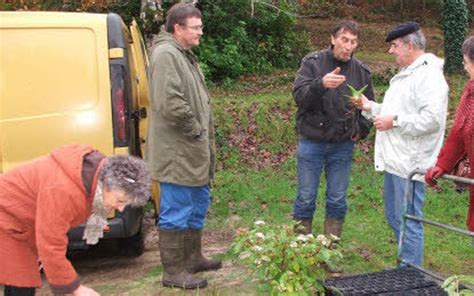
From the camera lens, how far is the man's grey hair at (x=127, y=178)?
3.07 metres

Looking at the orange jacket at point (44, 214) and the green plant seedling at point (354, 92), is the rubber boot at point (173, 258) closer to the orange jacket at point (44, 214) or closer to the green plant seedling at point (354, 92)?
the orange jacket at point (44, 214)

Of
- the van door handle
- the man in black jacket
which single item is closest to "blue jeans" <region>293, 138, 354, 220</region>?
the man in black jacket

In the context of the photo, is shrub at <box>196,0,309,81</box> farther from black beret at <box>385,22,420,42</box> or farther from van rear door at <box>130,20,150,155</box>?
black beret at <box>385,22,420,42</box>

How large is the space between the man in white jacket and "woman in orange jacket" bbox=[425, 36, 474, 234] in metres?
0.22

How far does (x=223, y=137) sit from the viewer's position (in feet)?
32.6

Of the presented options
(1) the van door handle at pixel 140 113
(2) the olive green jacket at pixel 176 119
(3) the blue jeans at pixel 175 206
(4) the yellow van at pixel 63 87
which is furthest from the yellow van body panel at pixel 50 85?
(1) the van door handle at pixel 140 113

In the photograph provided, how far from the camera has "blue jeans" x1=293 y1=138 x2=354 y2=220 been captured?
204 inches

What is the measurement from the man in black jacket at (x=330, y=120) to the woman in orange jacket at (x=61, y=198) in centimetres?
224

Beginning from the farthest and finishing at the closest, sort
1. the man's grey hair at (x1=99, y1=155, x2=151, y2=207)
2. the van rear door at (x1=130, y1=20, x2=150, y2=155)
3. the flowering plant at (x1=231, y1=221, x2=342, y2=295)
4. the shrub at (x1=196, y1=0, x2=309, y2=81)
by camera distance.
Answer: the shrub at (x1=196, y1=0, x2=309, y2=81) < the van rear door at (x1=130, y1=20, x2=150, y2=155) < the flowering plant at (x1=231, y1=221, x2=342, y2=295) < the man's grey hair at (x1=99, y1=155, x2=151, y2=207)

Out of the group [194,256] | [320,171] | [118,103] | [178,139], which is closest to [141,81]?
[118,103]

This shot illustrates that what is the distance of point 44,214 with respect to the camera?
311cm

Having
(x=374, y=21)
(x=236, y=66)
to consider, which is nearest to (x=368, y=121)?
(x=236, y=66)

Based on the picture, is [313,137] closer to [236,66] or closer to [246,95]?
[246,95]

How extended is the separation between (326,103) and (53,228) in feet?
8.83
